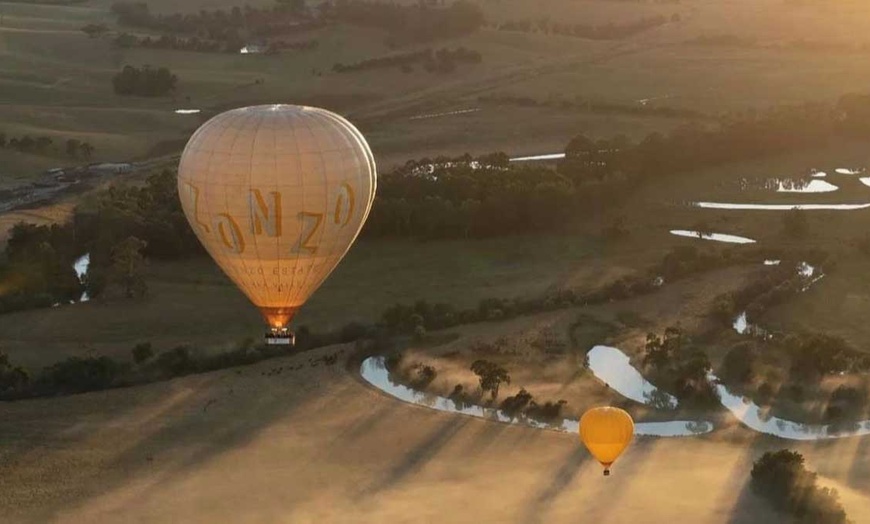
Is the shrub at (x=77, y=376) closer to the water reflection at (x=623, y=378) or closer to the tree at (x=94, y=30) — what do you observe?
the water reflection at (x=623, y=378)

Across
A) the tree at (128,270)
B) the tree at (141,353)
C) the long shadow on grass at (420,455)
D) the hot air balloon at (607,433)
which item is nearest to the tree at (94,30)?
the tree at (128,270)

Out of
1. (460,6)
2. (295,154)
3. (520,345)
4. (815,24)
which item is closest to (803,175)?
(520,345)

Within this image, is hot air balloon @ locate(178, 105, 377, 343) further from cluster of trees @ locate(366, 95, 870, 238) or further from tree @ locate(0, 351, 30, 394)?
cluster of trees @ locate(366, 95, 870, 238)

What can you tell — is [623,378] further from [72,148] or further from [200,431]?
[72,148]

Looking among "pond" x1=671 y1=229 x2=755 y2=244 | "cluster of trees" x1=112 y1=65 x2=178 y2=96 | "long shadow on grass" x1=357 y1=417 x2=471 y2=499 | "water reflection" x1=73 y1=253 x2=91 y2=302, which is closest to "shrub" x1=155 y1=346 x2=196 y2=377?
"long shadow on grass" x1=357 y1=417 x2=471 y2=499

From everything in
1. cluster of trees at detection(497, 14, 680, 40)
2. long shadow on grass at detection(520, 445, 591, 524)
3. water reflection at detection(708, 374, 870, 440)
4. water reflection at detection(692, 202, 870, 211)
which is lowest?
water reflection at detection(708, 374, 870, 440)

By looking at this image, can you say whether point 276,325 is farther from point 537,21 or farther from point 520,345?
point 537,21
